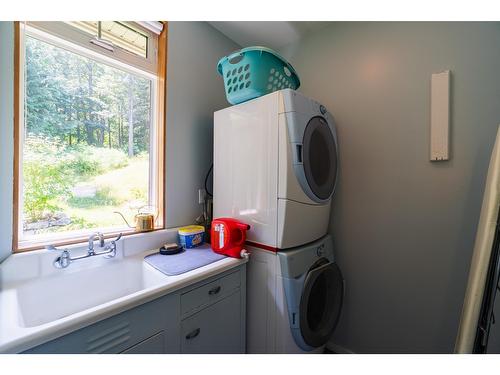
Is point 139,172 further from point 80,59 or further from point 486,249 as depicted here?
point 486,249

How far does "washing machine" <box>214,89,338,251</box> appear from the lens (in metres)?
1.15

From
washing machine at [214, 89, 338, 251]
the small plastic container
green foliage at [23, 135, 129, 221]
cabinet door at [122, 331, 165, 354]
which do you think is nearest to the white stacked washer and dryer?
washing machine at [214, 89, 338, 251]

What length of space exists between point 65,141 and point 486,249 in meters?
2.03

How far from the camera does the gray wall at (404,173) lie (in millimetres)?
1241

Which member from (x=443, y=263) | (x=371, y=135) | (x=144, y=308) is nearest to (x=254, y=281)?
(x=144, y=308)

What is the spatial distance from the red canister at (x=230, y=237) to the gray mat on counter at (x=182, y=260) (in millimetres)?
62

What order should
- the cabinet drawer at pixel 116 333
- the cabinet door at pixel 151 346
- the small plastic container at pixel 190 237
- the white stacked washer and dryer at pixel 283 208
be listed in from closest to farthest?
the cabinet drawer at pixel 116 333
the cabinet door at pixel 151 346
the white stacked washer and dryer at pixel 283 208
the small plastic container at pixel 190 237

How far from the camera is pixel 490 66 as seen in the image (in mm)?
1189

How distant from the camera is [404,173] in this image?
143 centimetres

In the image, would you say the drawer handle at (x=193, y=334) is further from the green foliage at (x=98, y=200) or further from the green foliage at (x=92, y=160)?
the green foliage at (x=92, y=160)

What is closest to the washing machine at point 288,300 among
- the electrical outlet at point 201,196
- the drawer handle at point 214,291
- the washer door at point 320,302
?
the washer door at point 320,302

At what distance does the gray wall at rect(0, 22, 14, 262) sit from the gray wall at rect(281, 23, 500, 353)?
192 cm

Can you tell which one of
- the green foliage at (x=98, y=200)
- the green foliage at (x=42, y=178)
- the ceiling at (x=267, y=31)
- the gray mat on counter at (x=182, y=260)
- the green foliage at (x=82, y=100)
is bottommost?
the gray mat on counter at (x=182, y=260)

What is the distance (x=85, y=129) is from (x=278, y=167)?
120cm
